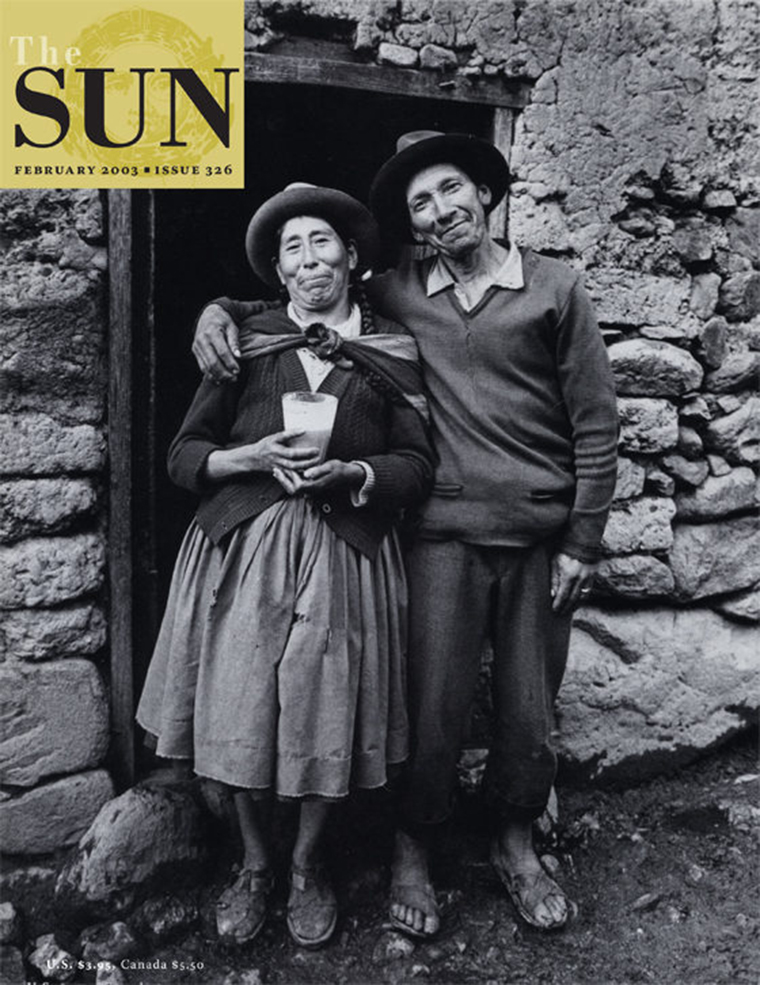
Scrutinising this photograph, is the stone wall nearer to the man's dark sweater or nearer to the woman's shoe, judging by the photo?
the man's dark sweater

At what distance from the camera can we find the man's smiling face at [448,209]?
7.87ft

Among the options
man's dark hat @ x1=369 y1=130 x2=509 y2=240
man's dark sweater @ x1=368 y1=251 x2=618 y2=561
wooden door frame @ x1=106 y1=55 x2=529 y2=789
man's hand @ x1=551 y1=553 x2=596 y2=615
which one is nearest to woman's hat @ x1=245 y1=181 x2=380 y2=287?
man's dark hat @ x1=369 y1=130 x2=509 y2=240

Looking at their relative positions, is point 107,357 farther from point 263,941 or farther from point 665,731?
point 665,731

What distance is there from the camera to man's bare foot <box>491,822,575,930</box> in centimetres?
259

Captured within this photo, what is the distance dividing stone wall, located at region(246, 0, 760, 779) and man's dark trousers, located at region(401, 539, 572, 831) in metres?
0.58

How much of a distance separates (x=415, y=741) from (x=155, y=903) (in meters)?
0.93

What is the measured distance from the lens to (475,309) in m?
2.43

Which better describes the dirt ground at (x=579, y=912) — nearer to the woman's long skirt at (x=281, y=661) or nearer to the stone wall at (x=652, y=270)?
the stone wall at (x=652, y=270)

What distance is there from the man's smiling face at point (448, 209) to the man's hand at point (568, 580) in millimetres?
900

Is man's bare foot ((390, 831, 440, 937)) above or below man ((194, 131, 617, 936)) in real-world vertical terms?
below

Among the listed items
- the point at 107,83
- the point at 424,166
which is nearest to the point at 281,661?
the point at 424,166

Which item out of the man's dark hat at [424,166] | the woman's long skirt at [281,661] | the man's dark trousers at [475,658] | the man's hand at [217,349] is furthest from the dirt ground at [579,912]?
the man's dark hat at [424,166]

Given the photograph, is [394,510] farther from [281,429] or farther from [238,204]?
[238,204]

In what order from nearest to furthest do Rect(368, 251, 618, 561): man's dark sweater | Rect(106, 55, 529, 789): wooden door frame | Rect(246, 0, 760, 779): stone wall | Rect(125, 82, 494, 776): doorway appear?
Rect(368, 251, 618, 561): man's dark sweater < Rect(106, 55, 529, 789): wooden door frame < Rect(246, 0, 760, 779): stone wall < Rect(125, 82, 494, 776): doorway
